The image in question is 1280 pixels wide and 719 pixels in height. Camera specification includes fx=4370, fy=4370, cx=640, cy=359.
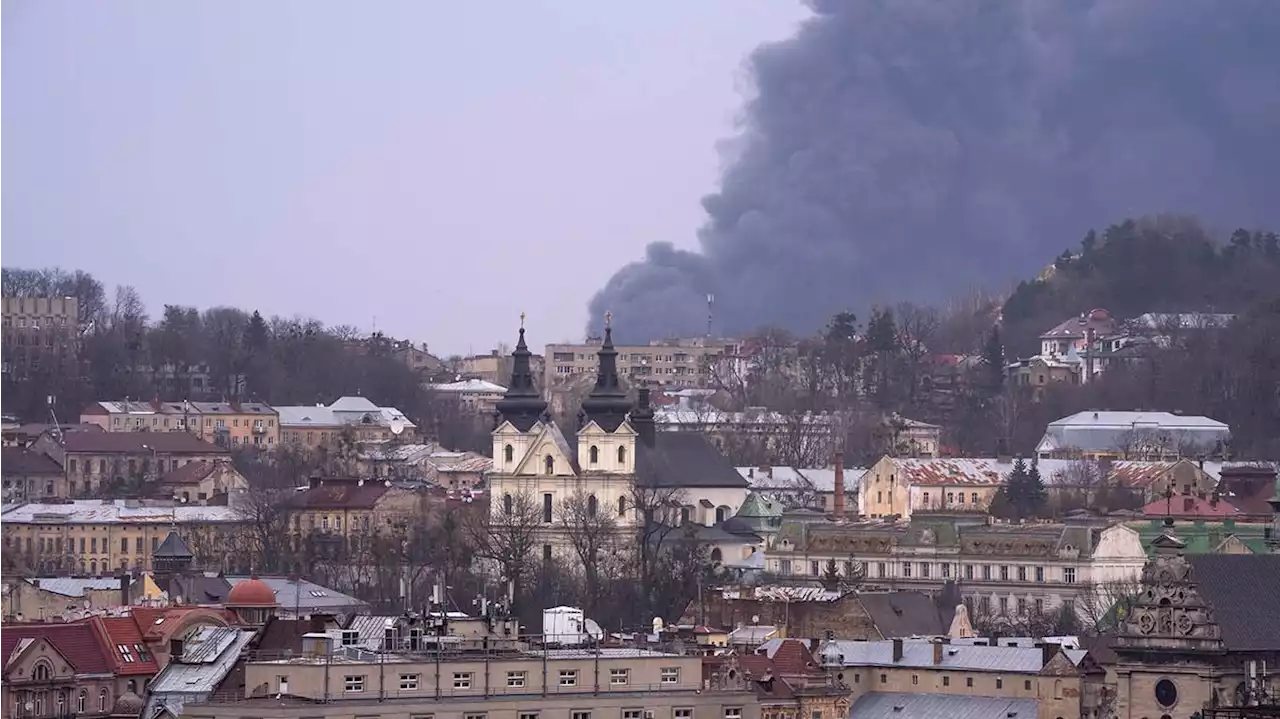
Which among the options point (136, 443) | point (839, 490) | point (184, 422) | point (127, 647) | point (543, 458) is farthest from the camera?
point (184, 422)

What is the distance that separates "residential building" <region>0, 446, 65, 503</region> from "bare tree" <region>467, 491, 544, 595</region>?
2555 cm

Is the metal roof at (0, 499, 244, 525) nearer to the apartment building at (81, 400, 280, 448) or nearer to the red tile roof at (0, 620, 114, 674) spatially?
the apartment building at (81, 400, 280, 448)

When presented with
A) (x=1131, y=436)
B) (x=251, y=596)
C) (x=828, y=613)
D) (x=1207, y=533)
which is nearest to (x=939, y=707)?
(x=251, y=596)

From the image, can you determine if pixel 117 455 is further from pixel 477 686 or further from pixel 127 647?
pixel 477 686

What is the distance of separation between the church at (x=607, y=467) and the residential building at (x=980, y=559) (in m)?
10.6

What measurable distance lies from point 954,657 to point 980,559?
128 ft

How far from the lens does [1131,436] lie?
173 meters

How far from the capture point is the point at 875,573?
134m

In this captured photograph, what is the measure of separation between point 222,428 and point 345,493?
4299 cm

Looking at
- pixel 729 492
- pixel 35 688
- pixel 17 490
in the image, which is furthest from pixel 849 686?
pixel 17 490

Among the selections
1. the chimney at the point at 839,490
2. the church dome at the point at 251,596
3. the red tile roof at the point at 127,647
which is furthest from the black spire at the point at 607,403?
the red tile roof at the point at 127,647

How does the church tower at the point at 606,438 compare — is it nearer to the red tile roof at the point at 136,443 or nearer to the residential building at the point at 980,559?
the residential building at the point at 980,559

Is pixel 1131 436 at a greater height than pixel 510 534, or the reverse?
pixel 1131 436

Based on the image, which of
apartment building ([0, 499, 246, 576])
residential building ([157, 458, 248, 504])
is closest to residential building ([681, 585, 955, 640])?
apartment building ([0, 499, 246, 576])
